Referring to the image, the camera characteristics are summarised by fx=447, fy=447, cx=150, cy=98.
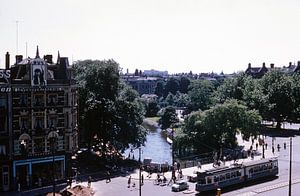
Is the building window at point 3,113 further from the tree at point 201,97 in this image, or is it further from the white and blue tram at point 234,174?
the tree at point 201,97

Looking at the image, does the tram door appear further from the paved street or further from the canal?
the canal

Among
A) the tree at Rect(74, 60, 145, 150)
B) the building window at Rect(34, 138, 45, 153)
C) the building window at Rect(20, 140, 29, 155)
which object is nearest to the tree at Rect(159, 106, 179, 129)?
the tree at Rect(74, 60, 145, 150)

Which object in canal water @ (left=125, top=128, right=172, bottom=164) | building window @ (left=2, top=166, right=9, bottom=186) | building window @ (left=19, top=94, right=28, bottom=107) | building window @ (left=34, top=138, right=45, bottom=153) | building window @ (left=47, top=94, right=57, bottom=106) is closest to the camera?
building window @ (left=2, top=166, right=9, bottom=186)

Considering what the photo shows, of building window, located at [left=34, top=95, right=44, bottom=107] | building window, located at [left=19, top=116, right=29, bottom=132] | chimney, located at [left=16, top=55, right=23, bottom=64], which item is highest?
chimney, located at [left=16, top=55, right=23, bottom=64]

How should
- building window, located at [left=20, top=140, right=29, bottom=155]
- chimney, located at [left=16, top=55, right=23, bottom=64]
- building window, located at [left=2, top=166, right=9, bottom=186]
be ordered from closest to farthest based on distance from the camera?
1. building window, located at [left=2, top=166, right=9, bottom=186]
2. building window, located at [left=20, top=140, right=29, bottom=155]
3. chimney, located at [left=16, top=55, right=23, bottom=64]

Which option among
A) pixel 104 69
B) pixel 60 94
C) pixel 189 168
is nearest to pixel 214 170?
pixel 189 168

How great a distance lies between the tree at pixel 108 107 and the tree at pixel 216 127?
8451 millimetres

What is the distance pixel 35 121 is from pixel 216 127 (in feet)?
100

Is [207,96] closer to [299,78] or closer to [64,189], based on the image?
[299,78]

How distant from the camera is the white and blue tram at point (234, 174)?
49719mm

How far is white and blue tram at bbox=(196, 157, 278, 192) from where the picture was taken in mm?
49719

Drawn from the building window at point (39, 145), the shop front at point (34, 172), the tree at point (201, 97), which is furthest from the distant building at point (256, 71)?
the building window at point (39, 145)

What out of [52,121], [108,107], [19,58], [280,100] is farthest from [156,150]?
[19,58]

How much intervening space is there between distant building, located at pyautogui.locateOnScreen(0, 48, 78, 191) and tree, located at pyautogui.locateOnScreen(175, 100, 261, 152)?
2184 centimetres
